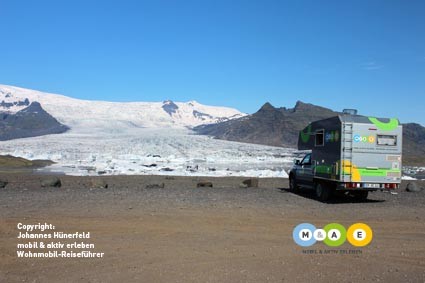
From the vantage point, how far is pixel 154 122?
157000mm

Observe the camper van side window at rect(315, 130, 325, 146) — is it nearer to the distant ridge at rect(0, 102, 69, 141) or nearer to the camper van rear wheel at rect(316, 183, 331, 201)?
the camper van rear wheel at rect(316, 183, 331, 201)

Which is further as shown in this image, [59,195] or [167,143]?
[167,143]

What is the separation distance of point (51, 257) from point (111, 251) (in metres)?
0.84

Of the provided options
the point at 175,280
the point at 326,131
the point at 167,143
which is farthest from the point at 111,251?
the point at 167,143

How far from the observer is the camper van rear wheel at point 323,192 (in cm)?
1416

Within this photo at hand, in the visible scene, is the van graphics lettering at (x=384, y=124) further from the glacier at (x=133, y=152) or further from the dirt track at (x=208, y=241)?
the glacier at (x=133, y=152)

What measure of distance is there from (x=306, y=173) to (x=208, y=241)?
30.8 ft

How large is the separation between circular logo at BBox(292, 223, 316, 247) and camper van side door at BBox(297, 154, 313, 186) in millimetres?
6584

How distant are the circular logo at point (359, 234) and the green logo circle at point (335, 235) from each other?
0.40 ft

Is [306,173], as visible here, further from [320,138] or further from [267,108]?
[267,108]

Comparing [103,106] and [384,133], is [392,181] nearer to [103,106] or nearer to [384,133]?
[384,133]

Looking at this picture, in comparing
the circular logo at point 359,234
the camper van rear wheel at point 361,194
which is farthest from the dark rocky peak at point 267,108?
the circular logo at point 359,234

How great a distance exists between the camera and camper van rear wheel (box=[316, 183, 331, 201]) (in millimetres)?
14156

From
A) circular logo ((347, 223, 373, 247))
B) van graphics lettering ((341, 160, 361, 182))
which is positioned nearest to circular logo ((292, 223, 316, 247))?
circular logo ((347, 223, 373, 247))
